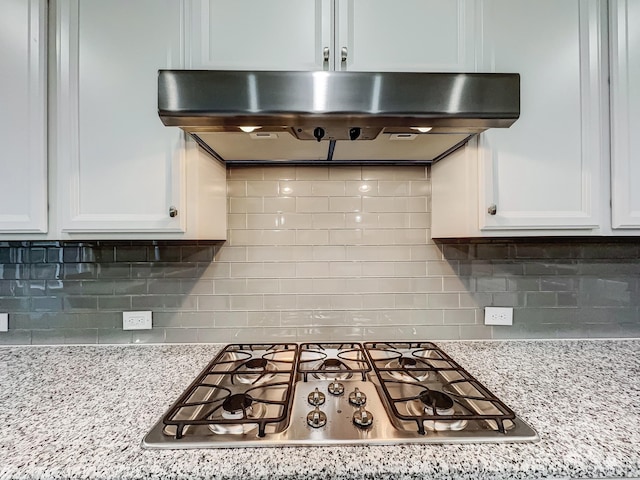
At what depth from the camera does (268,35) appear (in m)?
1.07

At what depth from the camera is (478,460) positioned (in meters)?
0.70

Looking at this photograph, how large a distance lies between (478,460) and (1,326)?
5.78 ft

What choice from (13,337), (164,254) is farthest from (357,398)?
(13,337)

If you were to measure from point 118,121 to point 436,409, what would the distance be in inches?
48.1

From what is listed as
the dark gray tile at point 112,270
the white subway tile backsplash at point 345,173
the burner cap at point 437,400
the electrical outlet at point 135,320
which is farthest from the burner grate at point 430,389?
Answer: the dark gray tile at point 112,270

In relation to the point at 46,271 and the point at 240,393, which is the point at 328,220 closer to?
the point at 240,393

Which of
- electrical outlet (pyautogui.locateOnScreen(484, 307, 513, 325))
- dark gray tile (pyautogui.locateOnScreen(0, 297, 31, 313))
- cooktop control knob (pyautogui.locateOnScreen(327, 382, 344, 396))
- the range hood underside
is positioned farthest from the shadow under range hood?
dark gray tile (pyautogui.locateOnScreen(0, 297, 31, 313))

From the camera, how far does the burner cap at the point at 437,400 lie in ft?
2.84

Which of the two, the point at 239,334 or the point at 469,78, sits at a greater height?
the point at 469,78

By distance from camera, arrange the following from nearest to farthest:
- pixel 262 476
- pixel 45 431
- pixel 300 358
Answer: pixel 262 476 < pixel 45 431 < pixel 300 358

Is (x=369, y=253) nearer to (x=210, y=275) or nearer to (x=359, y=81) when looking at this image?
(x=210, y=275)

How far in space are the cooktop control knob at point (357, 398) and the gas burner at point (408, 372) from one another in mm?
191

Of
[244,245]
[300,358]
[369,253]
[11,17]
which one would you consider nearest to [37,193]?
[11,17]

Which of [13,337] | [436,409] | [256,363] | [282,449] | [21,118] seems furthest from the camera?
[13,337]
